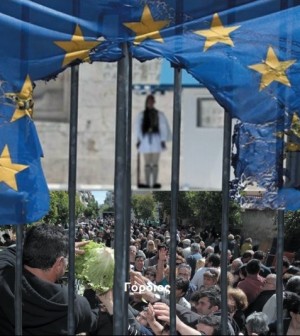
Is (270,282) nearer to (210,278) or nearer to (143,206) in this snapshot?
(210,278)

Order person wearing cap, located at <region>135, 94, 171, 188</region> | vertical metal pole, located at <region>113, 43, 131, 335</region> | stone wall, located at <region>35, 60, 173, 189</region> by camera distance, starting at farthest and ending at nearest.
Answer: stone wall, located at <region>35, 60, 173, 189</region>, person wearing cap, located at <region>135, 94, 171, 188</region>, vertical metal pole, located at <region>113, 43, 131, 335</region>

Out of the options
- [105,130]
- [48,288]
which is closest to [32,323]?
[48,288]

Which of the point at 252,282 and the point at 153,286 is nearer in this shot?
the point at 153,286

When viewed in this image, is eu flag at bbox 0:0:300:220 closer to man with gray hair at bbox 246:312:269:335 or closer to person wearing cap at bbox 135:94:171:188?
person wearing cap at bbox 135:94:171:188

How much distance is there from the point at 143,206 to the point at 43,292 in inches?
23.1

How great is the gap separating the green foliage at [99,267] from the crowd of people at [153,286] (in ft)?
0.16

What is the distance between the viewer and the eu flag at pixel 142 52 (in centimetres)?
319

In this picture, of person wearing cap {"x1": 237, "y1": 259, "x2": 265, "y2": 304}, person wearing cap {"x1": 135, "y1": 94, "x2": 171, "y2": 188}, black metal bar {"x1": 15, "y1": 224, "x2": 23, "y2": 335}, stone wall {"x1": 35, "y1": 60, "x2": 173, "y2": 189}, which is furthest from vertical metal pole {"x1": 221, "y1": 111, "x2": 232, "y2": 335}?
stone wall {"x1": 35, "y1": 60, "x2": 173, "y2": 189}

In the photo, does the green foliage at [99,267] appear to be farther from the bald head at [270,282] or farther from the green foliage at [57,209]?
the bald head at [270,282]

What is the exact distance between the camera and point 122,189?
311 cm

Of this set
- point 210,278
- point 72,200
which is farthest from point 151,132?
point 210,278

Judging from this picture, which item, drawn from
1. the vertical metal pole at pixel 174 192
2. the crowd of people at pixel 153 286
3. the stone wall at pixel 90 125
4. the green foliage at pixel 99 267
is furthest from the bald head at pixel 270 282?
the stone wall at pixel 90 125

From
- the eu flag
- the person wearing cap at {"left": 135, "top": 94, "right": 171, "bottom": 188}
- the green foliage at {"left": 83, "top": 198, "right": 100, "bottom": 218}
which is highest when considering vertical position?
the eu flag

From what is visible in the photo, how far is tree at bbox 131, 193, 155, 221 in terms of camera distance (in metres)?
3.42
